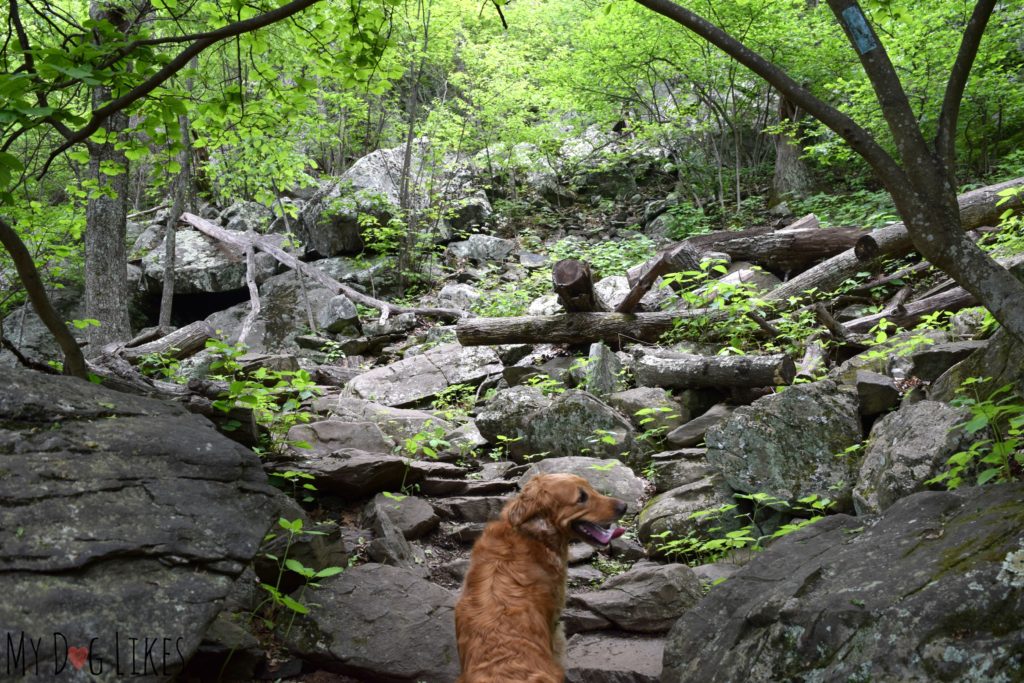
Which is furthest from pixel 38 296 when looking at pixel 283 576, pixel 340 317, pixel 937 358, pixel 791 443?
pixel 340 317

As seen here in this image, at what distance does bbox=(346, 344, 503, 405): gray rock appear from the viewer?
35.9 feet

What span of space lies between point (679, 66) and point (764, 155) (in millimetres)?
4620

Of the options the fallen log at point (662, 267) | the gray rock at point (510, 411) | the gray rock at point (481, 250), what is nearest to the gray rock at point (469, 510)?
the gray rock at point (510, 411)

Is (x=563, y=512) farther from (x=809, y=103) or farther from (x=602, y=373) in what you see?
(x=602, y=373)

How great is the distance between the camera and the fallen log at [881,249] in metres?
9.91

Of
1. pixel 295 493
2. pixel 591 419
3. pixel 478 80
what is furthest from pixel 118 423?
pixel 478 80

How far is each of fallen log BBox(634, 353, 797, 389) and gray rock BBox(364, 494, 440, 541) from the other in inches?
135

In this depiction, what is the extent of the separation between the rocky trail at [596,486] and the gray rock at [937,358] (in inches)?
1.0

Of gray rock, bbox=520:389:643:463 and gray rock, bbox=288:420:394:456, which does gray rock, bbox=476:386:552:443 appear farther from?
gray rock, bbox=288:420:394:456

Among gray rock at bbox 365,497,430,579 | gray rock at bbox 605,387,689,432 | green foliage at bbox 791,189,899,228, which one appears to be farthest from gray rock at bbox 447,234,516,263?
gray rock at bbox 365,497,430,579

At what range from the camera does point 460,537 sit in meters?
5.94

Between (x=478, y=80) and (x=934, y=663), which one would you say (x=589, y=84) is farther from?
(x=934, y=663)

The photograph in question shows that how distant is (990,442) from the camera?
150 inches

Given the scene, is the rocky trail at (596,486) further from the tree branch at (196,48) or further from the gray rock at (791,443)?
the tree branch at (196,48)
